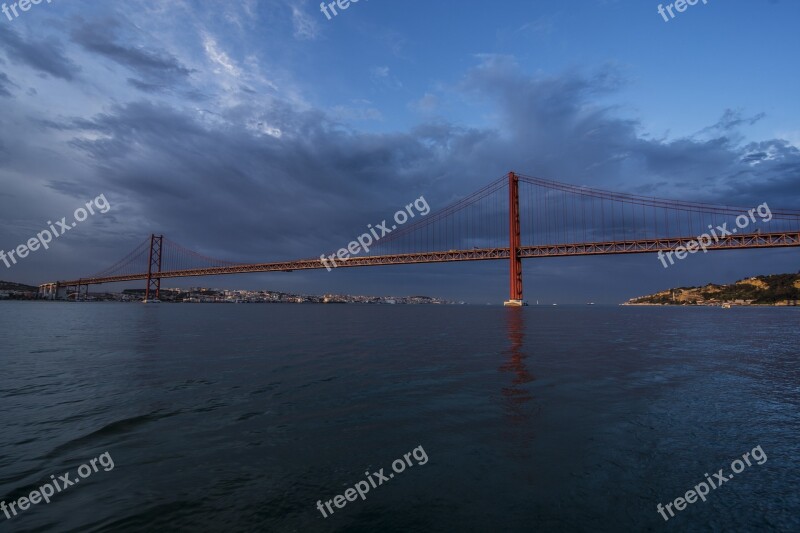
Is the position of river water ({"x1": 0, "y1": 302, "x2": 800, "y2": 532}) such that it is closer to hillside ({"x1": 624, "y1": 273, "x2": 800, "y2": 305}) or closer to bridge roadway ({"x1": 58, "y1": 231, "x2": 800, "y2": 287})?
bridge roadway ({"x1": 58, "y1": 231, "x2": 800, "y2": 287})

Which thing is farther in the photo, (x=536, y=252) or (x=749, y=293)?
(x=749, y=293)

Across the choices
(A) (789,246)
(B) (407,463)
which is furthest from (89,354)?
(A) (789,246)

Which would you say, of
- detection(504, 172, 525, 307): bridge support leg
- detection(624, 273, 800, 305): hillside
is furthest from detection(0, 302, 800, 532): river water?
detection(624, 273, 800, 305): hillside

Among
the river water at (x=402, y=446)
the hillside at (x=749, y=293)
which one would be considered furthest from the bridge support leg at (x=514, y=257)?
the hillside at (x=749, y=293)

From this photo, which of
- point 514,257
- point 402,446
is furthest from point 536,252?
point 402,446

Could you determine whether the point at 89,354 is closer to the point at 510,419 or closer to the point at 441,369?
the point at 441,369

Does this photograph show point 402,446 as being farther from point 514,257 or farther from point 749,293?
point 749,293

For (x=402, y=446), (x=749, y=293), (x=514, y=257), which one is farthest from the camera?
(x=749, y=293)

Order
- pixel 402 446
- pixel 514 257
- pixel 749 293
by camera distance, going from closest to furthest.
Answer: pixel 402 446
pixel 514 257
pixel 749 293

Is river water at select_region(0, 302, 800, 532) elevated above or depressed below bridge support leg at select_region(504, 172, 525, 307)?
below
